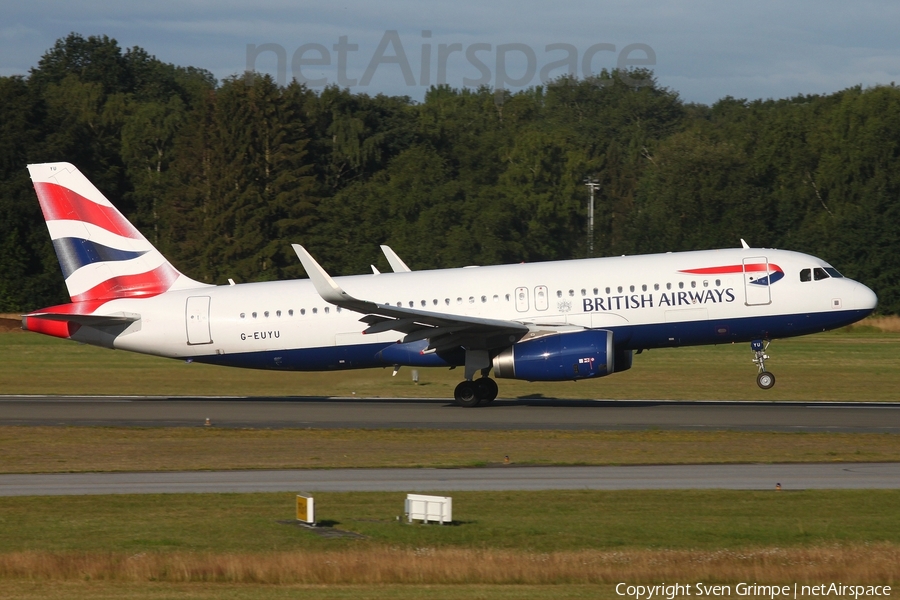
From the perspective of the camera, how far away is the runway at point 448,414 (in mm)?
27500

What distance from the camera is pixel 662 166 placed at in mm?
93438

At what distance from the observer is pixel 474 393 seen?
32.0 m

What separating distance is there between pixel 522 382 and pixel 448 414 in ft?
31.1

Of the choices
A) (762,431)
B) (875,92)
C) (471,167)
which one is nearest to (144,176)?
(471,167)

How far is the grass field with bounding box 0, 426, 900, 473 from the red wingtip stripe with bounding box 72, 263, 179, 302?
677 cm

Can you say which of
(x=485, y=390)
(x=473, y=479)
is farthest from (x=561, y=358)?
(x=473, y=479)

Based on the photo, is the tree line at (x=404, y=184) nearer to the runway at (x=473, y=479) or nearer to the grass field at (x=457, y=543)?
the runway at (x=473, y=479)

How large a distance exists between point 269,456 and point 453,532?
8.05 metres

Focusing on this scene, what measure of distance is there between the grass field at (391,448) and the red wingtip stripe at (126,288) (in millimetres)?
6775

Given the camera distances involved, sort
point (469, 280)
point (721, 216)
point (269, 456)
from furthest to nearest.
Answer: point (721, 216) → point (469, 280) → point (269, 456)

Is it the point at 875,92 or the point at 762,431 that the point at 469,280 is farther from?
the point at 875,92

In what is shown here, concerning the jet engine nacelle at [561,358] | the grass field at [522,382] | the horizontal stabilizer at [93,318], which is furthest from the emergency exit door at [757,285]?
the horizontal stabilizer at [93,318]

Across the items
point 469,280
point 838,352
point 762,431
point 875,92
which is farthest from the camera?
point 875,92
